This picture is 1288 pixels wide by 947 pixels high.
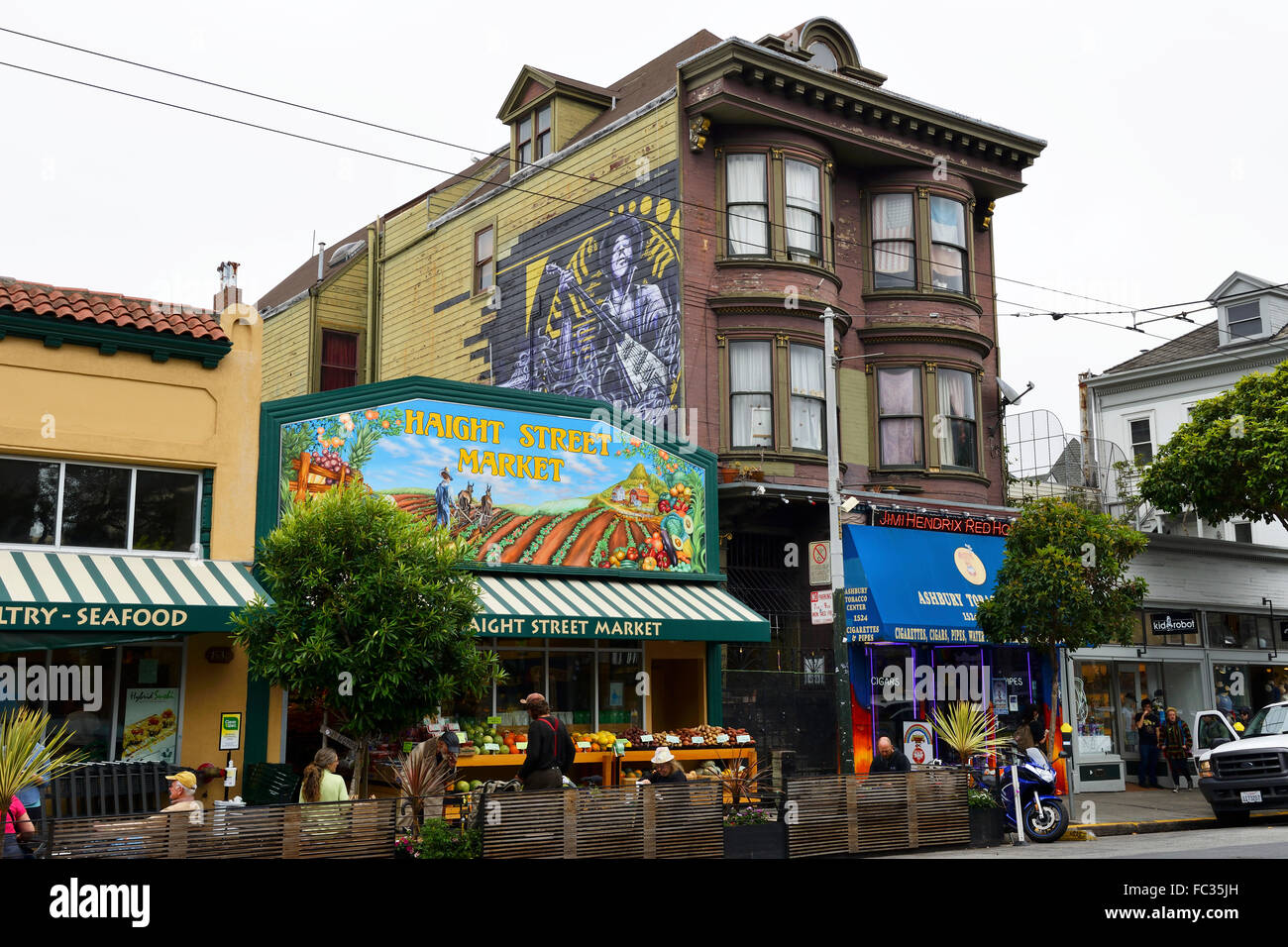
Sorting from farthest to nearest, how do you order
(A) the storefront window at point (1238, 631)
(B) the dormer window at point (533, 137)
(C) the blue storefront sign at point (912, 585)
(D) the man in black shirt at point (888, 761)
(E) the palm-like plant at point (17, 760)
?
(A) the storefront window at point (1238, 631) < (B) the dormer window at point (533, 137) < (C) the blue storefront sign at point (912, 585) < (D) the man in black shirt at point (888, 761) < (E) the palm-like plant at point (17, 760)

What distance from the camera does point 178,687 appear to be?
54.4 feet

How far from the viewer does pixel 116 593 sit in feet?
49.7

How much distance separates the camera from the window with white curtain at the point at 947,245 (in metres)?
26.9

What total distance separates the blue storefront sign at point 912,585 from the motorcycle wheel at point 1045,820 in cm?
541

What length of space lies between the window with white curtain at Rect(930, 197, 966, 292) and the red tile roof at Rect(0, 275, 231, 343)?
51.4 ft

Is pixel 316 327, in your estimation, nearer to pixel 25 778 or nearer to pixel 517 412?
pixel 517 412

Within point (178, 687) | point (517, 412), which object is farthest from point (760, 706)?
point (178, 687)

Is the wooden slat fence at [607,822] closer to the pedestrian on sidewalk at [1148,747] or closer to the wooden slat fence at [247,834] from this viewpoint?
the wooden slat fence at [247,834]

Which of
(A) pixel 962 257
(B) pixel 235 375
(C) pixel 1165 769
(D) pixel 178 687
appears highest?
(A) pixel 962 257

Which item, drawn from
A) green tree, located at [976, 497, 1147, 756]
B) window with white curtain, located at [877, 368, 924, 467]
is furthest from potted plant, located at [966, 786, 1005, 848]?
window with white curtain, located at [877, 368, 924, 467]

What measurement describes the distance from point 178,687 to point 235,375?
4.42 meters

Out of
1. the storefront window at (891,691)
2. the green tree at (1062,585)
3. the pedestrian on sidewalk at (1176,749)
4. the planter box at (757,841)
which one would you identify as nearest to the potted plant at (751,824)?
the planter box at (757,841)

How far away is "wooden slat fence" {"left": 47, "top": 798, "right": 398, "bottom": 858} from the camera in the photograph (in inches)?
424

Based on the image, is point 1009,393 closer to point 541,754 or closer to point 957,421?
point 957,421
